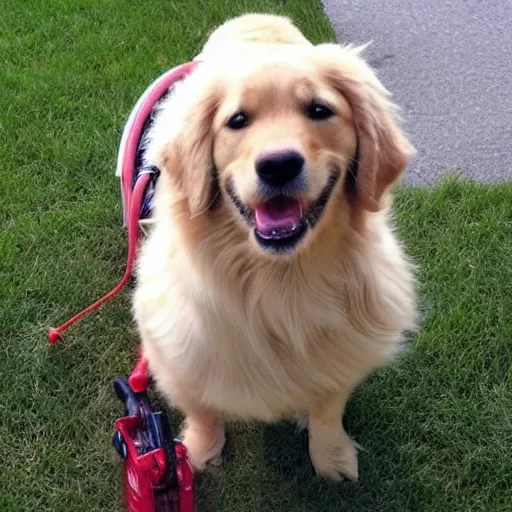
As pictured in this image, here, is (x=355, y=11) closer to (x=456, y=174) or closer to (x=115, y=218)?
(x=456, y=174)

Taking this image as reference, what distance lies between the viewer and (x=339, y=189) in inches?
75.6

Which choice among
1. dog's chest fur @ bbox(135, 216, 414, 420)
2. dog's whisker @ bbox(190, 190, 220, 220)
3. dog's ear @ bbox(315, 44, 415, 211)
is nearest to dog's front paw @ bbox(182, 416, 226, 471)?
dog's chest fur @ bbox(135, 216, 414, 420)

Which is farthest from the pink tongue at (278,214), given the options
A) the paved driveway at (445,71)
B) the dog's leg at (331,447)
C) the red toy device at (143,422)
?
the paved driveway at (445,71)

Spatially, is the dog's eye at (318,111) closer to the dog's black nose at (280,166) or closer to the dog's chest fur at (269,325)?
the dog's black nose at (280,166)

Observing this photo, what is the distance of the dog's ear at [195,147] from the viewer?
190cm

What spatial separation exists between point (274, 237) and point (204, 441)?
1032 mm

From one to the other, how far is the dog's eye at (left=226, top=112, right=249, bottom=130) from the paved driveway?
1983 millimetres

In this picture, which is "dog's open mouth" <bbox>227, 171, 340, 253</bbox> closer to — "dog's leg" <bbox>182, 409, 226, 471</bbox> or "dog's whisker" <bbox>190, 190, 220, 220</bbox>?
"dog's whisker" <bbox>190, 190, 220, 220</bbox>

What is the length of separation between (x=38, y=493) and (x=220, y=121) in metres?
1.50

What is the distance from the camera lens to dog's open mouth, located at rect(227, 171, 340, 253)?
184cm

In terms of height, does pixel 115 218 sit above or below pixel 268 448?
above

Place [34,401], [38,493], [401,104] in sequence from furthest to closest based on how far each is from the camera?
[401,104] → [34,401] → [38,493]

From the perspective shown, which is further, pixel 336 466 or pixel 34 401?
pixel 34 401

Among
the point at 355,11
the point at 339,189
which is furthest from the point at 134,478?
the point at 355,11
